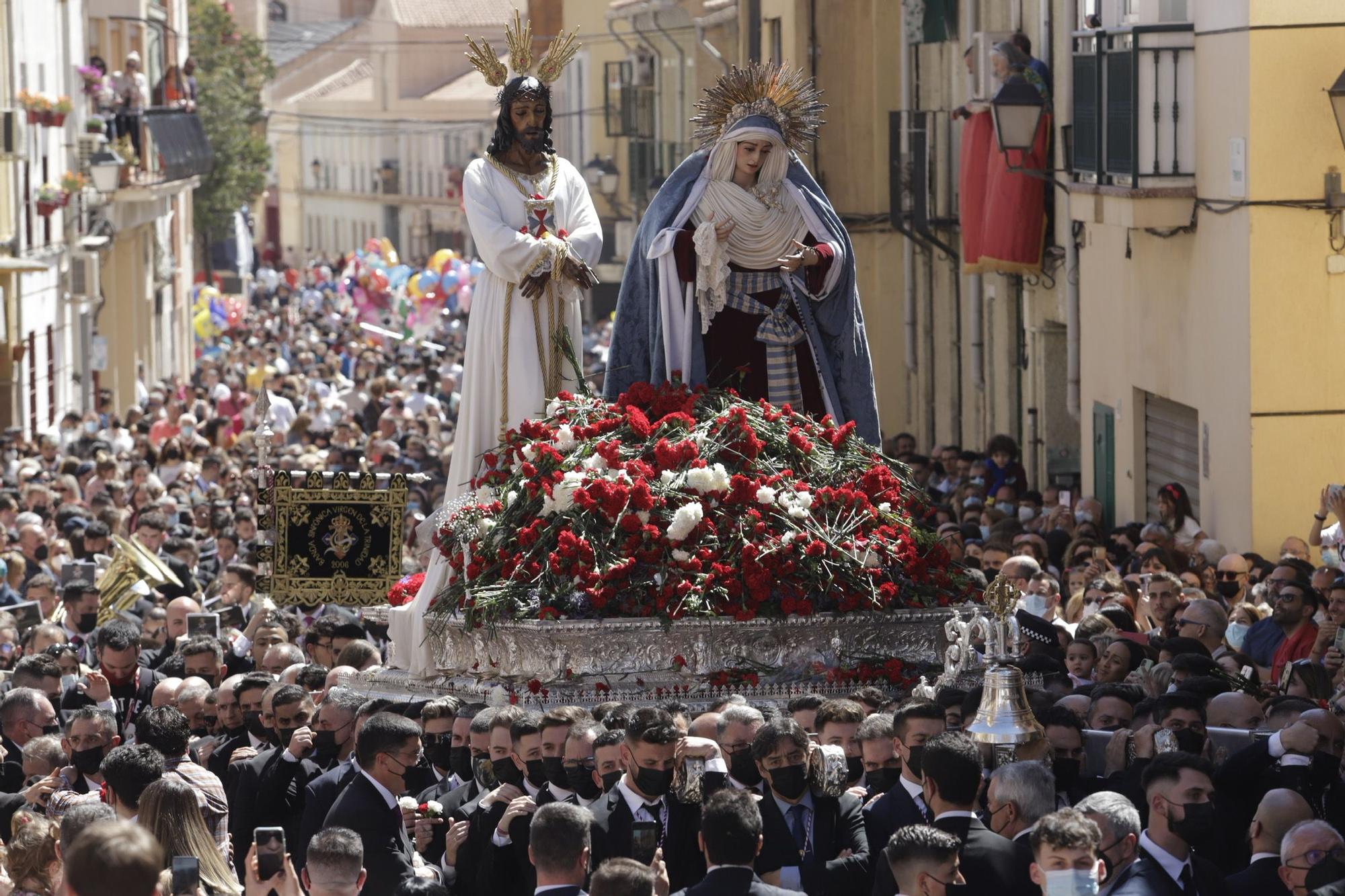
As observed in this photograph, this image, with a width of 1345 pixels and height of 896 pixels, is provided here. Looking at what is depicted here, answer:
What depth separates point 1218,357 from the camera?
46.0ft

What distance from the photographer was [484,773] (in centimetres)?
806

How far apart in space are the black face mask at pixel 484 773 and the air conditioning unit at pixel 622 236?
1428 inches

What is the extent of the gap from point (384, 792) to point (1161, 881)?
2.25m

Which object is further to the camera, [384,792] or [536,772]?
[536,772]

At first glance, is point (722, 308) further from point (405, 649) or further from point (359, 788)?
point (359, 788)

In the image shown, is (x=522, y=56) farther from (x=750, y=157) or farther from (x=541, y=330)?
(x=541, y=330)

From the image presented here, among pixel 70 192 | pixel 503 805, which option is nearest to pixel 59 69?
pixel 70 192

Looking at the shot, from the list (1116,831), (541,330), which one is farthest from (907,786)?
(541,330)

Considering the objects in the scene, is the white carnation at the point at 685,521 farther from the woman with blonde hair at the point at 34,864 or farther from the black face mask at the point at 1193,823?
the woman with blonde hair at the point at 34,864

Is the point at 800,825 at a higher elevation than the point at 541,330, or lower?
lower

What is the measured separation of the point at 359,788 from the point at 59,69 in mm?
27328

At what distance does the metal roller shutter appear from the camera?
15016 millimetres

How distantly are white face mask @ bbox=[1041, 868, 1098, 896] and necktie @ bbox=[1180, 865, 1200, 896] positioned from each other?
1.78 feet

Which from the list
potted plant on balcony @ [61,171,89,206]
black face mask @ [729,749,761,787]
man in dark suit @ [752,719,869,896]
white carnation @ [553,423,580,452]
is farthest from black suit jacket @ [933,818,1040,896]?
potted plant on balcony @ [61,171,89,206]
